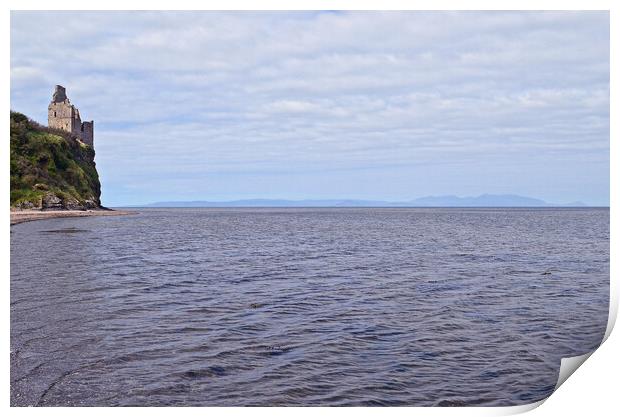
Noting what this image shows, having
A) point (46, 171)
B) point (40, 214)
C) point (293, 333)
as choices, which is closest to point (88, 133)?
point (46, 171)

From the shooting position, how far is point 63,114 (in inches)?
6211

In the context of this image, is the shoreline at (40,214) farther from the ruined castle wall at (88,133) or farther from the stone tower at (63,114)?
the ruined castle wall at (88,133)

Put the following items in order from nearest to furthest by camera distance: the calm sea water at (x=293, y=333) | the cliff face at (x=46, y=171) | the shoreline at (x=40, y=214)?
1. the calm sea water at (x=293, y=333)
2. the shoreline at (x=40, y=214)
3. the cliff face at (x=46, y=171)

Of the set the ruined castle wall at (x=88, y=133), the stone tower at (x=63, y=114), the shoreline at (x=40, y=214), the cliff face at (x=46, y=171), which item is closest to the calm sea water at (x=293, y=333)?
the shoreline at (x=40, y=214)

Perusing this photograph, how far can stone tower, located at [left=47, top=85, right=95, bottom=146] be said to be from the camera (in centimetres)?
15715

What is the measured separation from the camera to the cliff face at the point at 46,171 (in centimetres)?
10721

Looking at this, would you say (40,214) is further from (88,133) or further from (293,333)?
(293,333)

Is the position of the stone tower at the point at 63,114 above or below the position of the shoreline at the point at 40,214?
above

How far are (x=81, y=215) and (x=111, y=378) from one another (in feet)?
381

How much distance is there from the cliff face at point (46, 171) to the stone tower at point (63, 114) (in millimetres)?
9715

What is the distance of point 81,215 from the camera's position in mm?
117500

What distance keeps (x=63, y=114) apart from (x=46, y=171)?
155 feet
